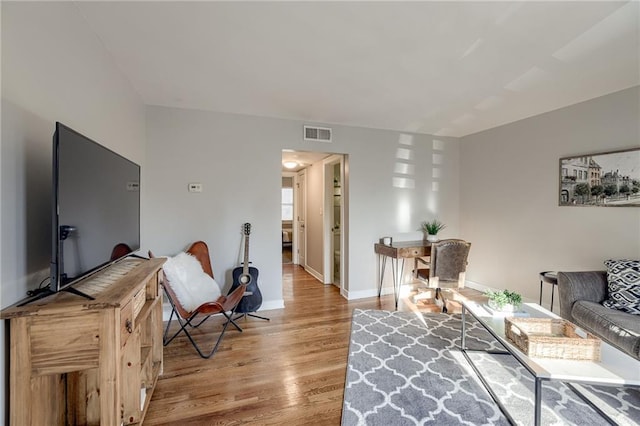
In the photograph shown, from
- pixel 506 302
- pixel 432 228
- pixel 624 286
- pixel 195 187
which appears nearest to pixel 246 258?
pixel 195 187

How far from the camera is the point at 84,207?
3.99ft

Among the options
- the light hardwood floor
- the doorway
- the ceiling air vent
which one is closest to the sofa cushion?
the light hardwood floor

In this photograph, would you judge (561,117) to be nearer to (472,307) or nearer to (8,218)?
(472,307)

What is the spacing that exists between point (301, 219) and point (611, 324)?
A: 494 centimetres

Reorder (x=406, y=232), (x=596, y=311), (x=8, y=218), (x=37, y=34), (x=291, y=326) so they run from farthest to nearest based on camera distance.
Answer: (x=406, y=232) < (x=291, y=326) < (x=596, y=311) < (x=37, y=34) < (x=8, y=218)

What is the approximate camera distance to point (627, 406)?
1769 mm

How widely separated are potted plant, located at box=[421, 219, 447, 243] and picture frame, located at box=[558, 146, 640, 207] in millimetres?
1476

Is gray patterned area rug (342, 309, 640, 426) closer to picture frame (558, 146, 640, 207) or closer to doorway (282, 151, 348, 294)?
doorway (282, 151, 348, 294)

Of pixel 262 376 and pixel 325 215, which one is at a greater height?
pixel 325 215

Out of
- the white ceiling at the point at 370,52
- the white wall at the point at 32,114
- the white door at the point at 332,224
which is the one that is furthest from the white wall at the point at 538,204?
the white wall at the point at 32,114

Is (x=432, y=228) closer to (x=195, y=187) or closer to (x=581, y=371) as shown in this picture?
(x=581, y=371)

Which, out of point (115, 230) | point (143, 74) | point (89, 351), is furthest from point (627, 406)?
point (143, 74)

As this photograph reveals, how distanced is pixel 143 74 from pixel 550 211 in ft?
15.3

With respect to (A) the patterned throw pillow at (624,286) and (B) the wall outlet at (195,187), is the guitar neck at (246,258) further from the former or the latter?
(A) the patterned throw pillow at (624,286)
